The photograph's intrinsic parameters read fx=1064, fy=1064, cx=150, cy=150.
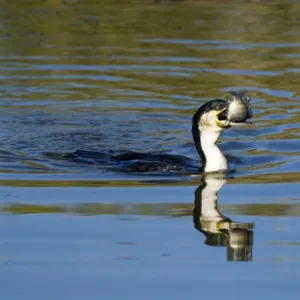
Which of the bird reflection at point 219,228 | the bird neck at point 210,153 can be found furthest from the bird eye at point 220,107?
the bird reflection at point 219,228

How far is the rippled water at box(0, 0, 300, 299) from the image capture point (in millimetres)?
7430

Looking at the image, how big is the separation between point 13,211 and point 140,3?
14425 millimetres

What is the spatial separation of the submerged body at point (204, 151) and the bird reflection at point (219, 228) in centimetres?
77

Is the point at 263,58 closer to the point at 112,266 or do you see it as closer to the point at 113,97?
the point at 113,97

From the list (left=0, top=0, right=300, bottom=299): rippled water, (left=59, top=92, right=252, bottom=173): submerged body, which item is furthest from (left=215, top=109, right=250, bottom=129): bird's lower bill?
(left=0, top=0, right=300, bottom=299): rippled water

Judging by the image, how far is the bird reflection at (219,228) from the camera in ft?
25.0

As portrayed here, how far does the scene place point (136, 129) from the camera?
508 inches

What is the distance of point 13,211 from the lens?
8.62m

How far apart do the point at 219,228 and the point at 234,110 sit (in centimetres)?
187

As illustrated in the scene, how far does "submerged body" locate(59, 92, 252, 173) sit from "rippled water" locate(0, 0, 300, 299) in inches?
7.9

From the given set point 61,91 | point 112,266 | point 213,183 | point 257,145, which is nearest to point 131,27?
point 61,91

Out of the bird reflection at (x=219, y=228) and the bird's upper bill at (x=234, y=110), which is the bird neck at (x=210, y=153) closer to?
the bird's upper bill at (x=234, y=110)

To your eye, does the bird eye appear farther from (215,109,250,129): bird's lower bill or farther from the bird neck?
the bird neck

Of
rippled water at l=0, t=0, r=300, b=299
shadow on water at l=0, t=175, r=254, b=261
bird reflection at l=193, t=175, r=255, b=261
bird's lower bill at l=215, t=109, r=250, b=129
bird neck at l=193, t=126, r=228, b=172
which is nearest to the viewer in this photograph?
rippled water at l=0, t=0, r=300, b=299
